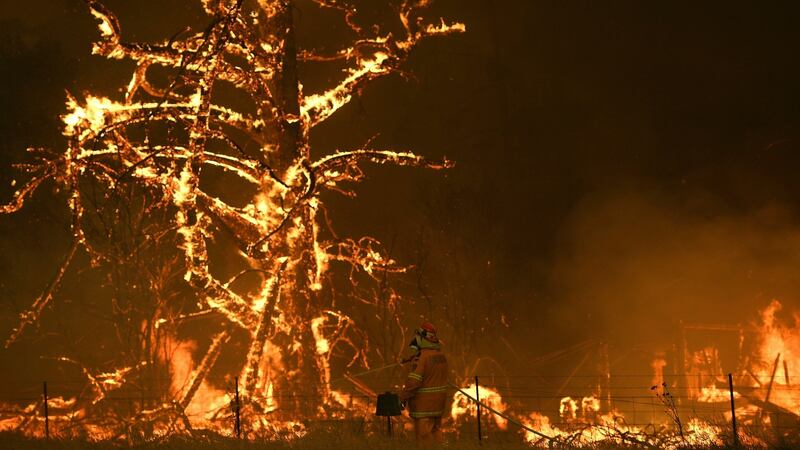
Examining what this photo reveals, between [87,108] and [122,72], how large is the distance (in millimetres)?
10919

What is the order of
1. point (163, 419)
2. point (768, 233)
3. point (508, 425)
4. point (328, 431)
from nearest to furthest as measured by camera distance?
point (328, 431)
point (163, 419)
point (508, 425)
point (768, 233)

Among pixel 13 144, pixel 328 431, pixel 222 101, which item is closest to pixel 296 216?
pixel 328 431

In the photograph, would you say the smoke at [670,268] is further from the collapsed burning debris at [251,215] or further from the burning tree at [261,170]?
the burning tree at [261,170]

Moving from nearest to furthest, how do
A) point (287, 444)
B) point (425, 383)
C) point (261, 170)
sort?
point (425, 383) < point (287, 444) < point (261, 170)

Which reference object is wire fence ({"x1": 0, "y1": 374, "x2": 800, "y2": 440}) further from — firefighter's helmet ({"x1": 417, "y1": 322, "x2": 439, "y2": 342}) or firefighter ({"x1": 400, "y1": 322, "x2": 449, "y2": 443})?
firefighter's helmet ({"x1": 417, "y1": 322, "x2": 439, "y2": 342})

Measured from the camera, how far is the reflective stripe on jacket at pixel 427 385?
11.1m

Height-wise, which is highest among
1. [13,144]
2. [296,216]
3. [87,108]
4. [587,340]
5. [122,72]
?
[122,72]

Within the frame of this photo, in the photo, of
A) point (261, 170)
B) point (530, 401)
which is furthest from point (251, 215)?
point (530, 401)

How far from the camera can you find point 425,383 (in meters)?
11.2

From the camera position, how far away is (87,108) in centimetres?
1355

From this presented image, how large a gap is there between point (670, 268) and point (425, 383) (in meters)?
15.5

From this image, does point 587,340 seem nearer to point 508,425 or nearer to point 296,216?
point 508,425

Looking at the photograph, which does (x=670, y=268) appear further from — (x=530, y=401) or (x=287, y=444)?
(x=287, y=444)

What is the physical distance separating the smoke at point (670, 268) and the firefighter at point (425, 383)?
13.9 metres
